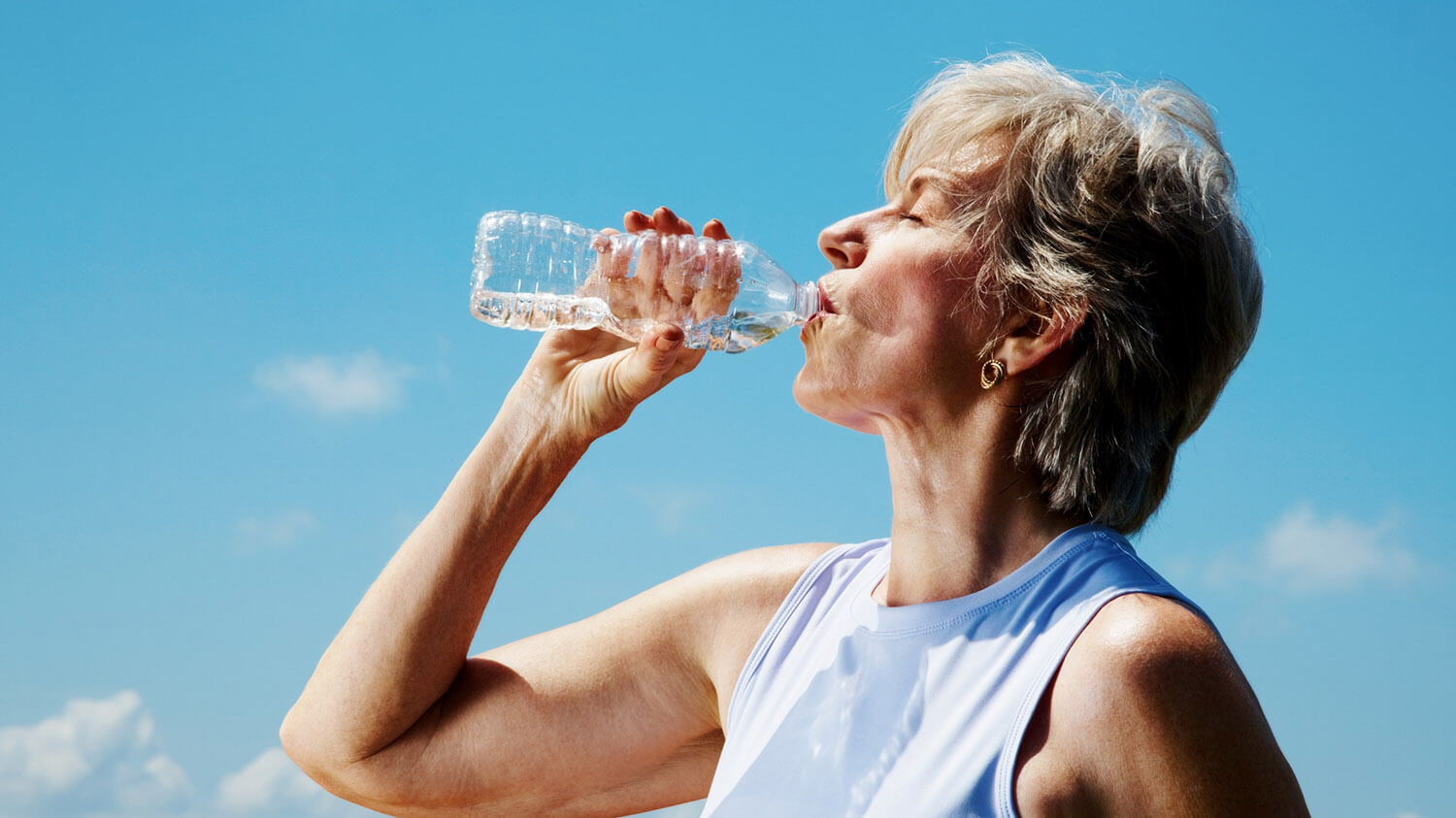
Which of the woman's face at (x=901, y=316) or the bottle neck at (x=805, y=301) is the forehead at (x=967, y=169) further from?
the bottle neck at (x=805, y=301)

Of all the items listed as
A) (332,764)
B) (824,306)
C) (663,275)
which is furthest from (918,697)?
(332,764)

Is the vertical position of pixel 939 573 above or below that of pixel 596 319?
below

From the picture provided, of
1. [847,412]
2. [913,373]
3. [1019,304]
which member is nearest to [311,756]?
[847,412]

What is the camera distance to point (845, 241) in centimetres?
183

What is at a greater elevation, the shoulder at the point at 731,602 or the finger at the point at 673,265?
the finger at the point at 673,265

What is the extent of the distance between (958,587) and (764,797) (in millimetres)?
412

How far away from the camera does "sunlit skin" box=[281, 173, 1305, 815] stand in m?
1.72

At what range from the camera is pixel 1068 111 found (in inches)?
72.2

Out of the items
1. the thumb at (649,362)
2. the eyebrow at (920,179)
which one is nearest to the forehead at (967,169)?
the eyebrow at (920,179)

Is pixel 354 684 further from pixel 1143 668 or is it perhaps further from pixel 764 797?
pixel 1143 668

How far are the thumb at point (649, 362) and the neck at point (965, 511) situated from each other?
39 centimetres

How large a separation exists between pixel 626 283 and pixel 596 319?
10 centimetres

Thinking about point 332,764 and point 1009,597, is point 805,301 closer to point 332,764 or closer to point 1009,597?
point 1009,597

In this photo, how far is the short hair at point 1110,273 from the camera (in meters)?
1.70
